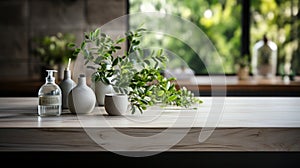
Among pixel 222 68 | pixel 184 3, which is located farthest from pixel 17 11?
pixel 222 68

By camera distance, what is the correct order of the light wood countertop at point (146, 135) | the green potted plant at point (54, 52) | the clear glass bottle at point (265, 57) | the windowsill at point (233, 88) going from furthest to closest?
1. the clear glass bottle at point (265, 57)
2. the green potted plant at point (54, 52)
3. the windowsill at point (233, 88)
4. the light wood countertop at point (146, 135)

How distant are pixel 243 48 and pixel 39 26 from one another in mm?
1954

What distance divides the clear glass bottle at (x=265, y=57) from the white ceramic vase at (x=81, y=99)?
269 cm

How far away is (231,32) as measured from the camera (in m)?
4.54

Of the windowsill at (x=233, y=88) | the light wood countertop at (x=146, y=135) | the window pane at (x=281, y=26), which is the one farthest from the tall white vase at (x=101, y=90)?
the window pane at (x=281, y=26)

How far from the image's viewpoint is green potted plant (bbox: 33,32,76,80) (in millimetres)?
4055

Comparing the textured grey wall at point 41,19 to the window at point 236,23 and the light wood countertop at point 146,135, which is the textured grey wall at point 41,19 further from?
the light wood countertop at point 146,135

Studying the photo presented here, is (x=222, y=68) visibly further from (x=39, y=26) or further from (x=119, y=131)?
(x=119, y=131)

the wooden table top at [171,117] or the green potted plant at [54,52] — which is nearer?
the wooden table top at [171,117]

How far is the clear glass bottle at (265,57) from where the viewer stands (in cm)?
424

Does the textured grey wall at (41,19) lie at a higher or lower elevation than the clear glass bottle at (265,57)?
higher

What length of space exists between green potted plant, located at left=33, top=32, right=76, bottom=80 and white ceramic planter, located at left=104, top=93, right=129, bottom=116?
7.32 feet

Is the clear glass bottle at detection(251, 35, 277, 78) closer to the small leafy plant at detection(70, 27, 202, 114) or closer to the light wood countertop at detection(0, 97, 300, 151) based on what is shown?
the small leafy plant at detection(70, 27, 202, 114)

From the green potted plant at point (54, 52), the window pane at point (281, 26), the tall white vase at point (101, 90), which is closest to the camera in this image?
the tall white vase at point (101, 90)
